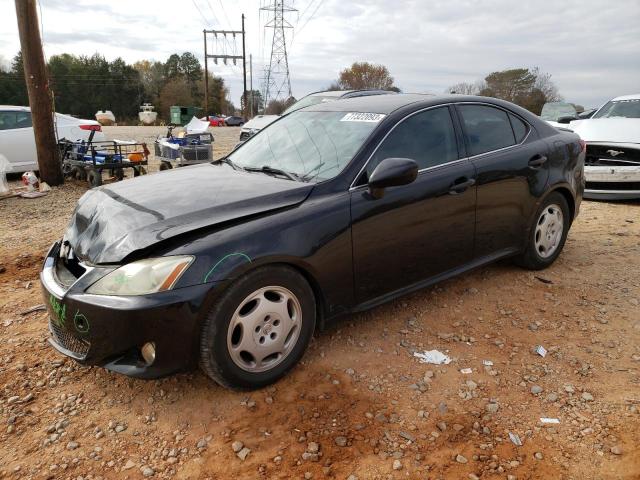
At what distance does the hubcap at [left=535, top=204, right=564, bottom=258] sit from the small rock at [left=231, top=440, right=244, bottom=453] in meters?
3.19

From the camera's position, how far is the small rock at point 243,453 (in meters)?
2.33

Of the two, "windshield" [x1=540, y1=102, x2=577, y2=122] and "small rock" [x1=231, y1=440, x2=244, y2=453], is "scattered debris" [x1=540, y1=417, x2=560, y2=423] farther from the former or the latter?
"windshield" [x1=540, y1=102, x2=577, y2=122]

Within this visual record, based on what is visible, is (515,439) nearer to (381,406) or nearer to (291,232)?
(381,406)

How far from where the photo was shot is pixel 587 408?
8.68 ft

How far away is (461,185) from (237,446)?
7.60ft

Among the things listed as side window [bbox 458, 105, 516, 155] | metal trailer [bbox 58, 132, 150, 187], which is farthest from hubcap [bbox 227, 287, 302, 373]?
metal trailer [bbox 58, 132, 150, 187]

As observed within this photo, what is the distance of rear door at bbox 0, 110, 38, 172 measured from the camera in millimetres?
9938

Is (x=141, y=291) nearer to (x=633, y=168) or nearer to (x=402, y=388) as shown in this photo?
(x=402, y=388)

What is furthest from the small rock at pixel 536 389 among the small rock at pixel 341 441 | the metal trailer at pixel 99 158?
the metal trailer at pixel 99 158

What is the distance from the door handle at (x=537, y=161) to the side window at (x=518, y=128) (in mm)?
197

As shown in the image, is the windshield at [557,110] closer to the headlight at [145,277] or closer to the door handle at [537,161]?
the door handle at [537,161]

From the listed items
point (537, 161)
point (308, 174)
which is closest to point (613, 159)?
point (537, 161)

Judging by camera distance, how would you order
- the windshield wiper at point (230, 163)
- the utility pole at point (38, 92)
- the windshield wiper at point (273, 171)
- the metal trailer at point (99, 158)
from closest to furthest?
the windshield wiper at point (273, 171) → the windshield wiper at point (230, 163) → the utility pole at point (38, 92) → the metal trailer at point (99, 158)

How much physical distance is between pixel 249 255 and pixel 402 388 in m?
1.18
